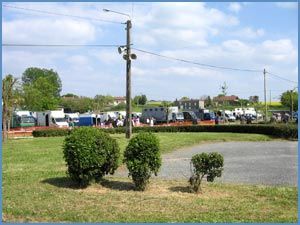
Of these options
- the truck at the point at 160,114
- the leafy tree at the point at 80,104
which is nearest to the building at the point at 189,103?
the leafy tree at the point at 80,104

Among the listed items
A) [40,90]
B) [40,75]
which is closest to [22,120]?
[40,90]

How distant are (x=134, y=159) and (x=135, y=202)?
1364 mm

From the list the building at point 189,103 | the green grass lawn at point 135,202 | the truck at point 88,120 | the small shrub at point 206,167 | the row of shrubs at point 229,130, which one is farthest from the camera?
the building at point 189,103

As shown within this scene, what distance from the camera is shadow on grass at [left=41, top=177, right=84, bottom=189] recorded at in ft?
34.6

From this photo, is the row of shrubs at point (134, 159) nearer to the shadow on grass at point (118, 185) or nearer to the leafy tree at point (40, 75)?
the shadow on grass at point (118, 185)

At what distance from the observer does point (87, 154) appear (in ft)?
33.1

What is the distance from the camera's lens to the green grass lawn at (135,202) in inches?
305

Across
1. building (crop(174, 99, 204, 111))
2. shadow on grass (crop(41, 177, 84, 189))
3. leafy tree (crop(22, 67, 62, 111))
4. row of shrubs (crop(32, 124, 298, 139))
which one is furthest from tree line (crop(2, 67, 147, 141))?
shadow on grass (crop(41, 177, 84, 189))

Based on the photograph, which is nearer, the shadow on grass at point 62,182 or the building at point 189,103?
the shadow on grass at point 62,182

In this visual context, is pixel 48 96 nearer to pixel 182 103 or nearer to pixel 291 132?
pixel 182 103

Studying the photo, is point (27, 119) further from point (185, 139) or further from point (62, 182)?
point (62, 182)

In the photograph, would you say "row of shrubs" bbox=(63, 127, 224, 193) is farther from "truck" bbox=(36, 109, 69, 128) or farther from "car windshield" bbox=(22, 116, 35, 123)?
"car windshield" bbox=(22, 116, 35, 123)

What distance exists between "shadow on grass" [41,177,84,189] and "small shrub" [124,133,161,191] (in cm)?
129

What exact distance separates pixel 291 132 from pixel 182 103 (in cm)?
11934
